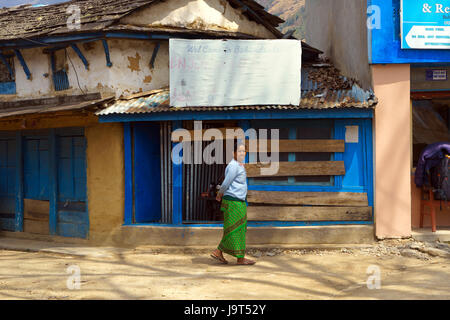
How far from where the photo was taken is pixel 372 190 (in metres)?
9.66

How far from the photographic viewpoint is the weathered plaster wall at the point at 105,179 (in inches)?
411

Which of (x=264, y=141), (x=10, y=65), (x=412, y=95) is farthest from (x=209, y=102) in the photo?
(x=10, y=65)

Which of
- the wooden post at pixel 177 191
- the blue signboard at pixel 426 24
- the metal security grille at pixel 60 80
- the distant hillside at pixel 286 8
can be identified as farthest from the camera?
the distant hillside at pixel 286 8

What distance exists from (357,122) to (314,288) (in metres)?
3.92

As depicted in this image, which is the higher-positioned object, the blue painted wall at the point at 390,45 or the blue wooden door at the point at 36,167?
the blue painted wall at the point at 390,45

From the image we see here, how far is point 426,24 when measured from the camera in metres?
9.42

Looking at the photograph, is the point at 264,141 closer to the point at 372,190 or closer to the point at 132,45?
the point at 372,190

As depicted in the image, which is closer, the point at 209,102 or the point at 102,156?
the point at 209,102

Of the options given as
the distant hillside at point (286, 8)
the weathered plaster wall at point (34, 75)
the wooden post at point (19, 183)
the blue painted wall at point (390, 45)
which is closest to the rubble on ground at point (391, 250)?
the blue painted wall at point (390, 45)

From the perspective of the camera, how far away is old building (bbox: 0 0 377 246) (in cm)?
972

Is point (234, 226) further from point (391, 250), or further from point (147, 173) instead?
point (147, 173)

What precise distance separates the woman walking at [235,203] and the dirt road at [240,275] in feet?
1.30

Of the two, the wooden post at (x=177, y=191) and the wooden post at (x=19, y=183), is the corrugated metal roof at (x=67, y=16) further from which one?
the wooden post at (x=177, y=191)
